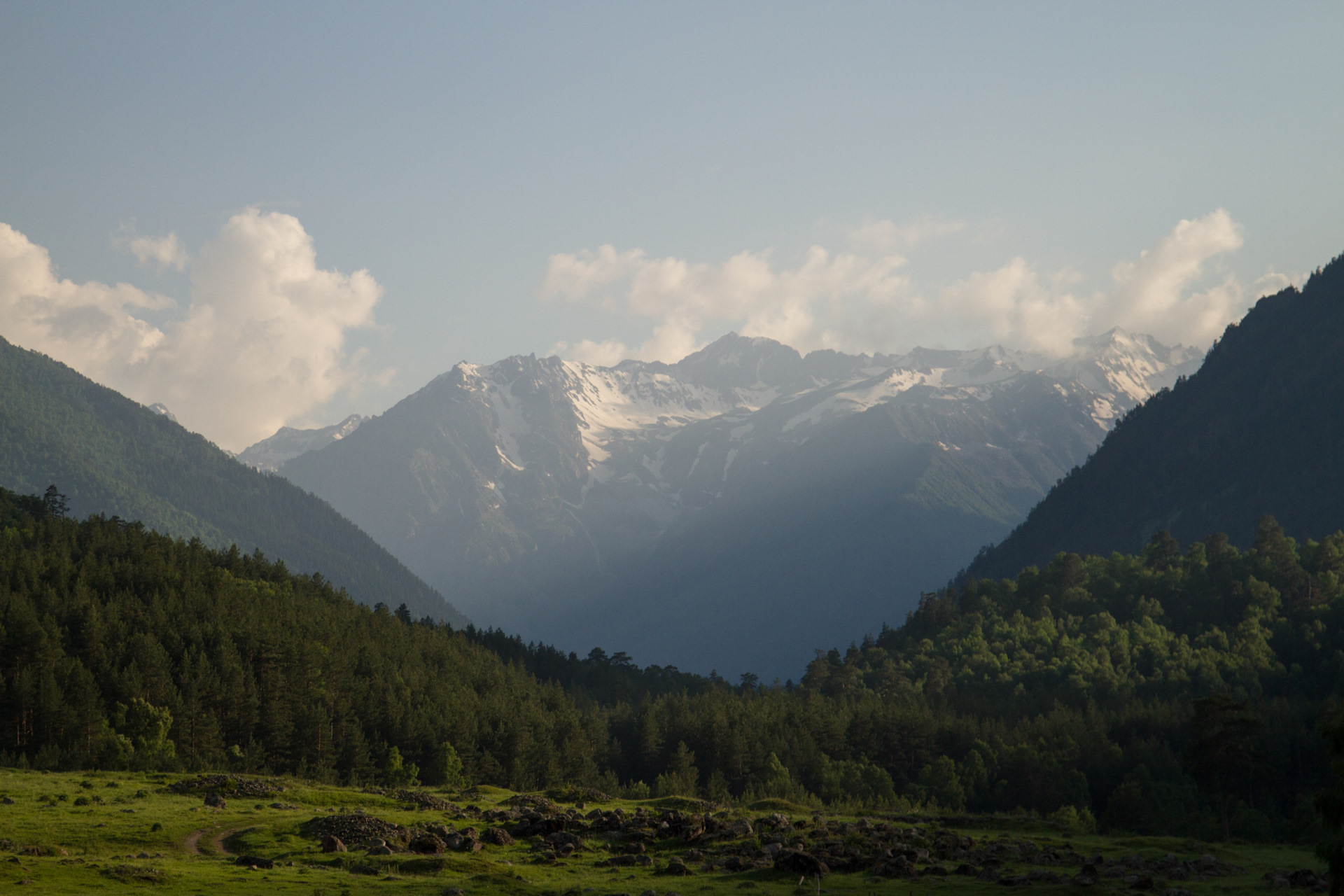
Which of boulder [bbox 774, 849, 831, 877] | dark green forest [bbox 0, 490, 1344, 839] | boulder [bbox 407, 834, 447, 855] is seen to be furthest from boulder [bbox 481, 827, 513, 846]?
dark green forest [bbox 0, 490, 1344, 839]

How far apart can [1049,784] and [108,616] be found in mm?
150632

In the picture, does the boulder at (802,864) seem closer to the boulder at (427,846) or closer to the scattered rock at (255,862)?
the boulder at (427,846)

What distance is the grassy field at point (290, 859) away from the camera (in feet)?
188

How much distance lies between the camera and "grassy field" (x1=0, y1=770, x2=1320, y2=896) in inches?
2258

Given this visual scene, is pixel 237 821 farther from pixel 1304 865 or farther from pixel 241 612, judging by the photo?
pixel 241 612

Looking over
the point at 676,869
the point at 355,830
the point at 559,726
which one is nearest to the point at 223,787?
the point at 355,830

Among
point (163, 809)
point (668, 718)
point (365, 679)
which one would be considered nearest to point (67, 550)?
point (365, 679)

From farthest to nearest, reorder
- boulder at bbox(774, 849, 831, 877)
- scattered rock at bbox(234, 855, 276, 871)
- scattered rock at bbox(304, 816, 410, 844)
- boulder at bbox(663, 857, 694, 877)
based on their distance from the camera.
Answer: scattered rock at bbox(304, 816, 410, 844), boulder at bbox(774, 849, 831, 877), boulder at bbox(663, 857, 694, 877), scattered rock at bbox(234, 855, 276, 871)

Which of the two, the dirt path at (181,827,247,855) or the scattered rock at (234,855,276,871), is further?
the dirt path at (181,827,247,855)

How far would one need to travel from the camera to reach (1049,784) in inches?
5920

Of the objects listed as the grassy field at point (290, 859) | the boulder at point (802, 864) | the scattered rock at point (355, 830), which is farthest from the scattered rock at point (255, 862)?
the boulder at point (802, 864)

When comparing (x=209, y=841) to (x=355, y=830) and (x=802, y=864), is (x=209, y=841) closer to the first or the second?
(x=355, y=830)

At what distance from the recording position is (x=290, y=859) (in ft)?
217

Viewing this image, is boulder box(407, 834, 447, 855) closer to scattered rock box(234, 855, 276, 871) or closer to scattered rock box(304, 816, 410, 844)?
scattered rock box(304, 816, 410, 844)
